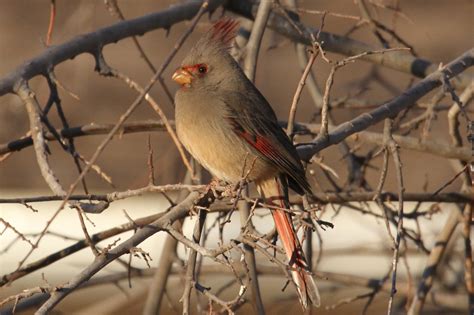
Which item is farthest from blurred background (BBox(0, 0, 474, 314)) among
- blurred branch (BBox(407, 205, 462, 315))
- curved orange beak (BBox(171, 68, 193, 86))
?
curved orange beak (BBox(171, 68, 193, 86))

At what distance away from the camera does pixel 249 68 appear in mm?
4598

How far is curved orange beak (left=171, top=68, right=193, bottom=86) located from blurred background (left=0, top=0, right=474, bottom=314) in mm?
1256

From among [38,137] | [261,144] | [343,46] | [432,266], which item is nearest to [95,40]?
[38,137]

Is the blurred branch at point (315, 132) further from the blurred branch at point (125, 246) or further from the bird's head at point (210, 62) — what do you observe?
the blurred branch at point (125, 246)

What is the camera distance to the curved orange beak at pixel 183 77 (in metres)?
4.65

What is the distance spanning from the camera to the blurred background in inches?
262

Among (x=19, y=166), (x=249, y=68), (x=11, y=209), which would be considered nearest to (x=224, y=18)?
(x=249, y=68)

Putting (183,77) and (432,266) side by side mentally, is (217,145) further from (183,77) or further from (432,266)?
(432,266)

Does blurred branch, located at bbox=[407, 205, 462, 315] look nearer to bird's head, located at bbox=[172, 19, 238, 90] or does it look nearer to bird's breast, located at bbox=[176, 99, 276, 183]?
bird's breast, located at bbox=[176, 99, 276, 183]

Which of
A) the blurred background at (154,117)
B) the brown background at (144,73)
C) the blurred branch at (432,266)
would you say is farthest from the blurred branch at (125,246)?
the brown background at (144,73)

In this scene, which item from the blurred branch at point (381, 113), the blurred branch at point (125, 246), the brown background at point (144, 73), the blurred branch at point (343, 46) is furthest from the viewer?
the brown background at point (144, 73)

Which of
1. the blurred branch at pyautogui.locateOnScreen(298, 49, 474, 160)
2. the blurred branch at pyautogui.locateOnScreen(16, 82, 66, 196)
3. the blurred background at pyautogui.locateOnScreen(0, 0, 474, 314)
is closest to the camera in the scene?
the blurred branch at pyautogui.locateOnScreen(16, 82, 66, 196)

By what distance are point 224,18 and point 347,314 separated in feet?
7.34

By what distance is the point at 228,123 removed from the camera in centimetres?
448
